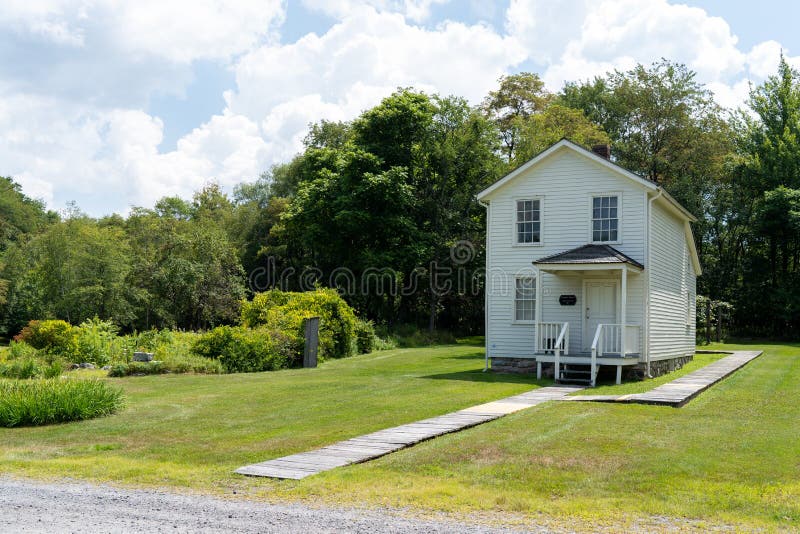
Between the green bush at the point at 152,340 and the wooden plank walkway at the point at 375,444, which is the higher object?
the green bush at the point at 152,340

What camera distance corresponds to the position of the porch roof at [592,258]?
17.7m

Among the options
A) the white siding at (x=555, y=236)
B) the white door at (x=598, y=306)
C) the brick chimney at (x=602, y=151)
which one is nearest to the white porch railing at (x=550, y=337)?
the white siding at (x=555, y=236)

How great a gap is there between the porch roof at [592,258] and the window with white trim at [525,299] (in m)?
1.30

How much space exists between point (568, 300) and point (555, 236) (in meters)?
1.81

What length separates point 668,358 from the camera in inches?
819

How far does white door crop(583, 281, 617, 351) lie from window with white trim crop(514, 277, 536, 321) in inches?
60.8

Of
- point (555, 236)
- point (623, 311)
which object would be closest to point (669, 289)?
point (555, 236)

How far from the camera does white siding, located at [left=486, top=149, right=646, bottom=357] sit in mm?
19125

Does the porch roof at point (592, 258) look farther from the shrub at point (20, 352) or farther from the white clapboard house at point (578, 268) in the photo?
the shrub at point (20, 352)

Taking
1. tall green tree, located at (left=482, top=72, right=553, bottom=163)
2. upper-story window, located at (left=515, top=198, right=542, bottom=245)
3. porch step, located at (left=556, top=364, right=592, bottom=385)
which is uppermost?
tall green tree, located at (left=482, top=72, right=553, bottom=163)

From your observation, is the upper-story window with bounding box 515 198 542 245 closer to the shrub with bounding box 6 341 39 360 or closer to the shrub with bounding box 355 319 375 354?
the shrub with bounding box 355 319 375 354

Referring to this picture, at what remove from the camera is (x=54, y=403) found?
11938 millimetres

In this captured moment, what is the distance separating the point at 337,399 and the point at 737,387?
354 inches

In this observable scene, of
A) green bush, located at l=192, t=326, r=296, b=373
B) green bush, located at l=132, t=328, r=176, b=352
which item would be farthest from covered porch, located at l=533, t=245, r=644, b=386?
green bush, located at l=132, t=328, r=176, b=352
